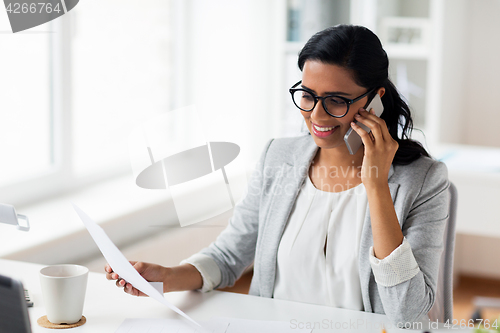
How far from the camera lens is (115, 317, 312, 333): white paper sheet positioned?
1042 mm

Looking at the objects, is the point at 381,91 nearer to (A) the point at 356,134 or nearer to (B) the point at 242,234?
(A) the point at 356,134

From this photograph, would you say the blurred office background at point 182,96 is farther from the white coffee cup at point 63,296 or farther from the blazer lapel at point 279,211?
the white coffee cup at point 63,296

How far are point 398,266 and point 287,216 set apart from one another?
33cm

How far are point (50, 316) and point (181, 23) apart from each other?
1.98 m

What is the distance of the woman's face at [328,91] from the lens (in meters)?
1.24

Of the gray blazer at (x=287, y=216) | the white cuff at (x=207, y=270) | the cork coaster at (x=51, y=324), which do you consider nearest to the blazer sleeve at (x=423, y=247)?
the gray blazer at (x=287, y=216)

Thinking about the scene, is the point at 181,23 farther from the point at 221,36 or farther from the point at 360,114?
the point at 360,114

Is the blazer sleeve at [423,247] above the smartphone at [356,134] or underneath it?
underneath

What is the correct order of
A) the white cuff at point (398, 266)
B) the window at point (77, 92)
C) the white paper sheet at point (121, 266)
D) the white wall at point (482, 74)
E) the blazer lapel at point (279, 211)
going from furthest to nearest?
the white wall at point (482, 74) → the window at point (77, 92) → the blazer lapel at point (279, 211) → the white cuff at point (398, 266) → the white paper sheet at point (121, 266)

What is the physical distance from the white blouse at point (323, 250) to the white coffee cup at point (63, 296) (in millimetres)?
509

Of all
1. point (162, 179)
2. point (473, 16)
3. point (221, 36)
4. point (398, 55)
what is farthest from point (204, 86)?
point (473, 16)

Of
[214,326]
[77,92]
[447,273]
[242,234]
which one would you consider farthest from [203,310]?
[77,92]

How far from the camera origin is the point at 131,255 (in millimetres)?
2043

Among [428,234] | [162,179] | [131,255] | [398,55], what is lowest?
[131,255]
